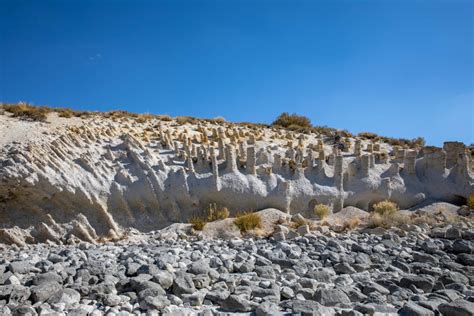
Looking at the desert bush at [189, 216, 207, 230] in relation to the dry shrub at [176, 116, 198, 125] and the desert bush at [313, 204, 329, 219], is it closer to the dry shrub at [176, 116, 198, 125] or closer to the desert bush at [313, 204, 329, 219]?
the desert bush at [313, 204, 329, 219]

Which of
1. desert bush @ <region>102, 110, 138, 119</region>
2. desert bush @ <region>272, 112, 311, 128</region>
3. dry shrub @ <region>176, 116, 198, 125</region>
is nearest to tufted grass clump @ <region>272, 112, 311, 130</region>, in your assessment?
desert bush @ <region>272, 112, 311, 128</region>

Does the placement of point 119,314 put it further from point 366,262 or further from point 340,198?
point 340,198

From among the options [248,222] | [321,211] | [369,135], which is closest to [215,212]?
[248,222]

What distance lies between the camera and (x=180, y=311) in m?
4.49

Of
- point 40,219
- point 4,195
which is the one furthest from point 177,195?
point 4,195

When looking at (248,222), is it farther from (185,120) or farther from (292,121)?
(292,121)

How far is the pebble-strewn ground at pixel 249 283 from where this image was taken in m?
4.55

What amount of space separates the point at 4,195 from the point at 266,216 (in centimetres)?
897

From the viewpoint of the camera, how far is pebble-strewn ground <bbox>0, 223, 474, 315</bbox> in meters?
4.55

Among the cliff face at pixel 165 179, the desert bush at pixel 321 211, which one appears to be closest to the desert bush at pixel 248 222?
the cliff face at pixel 165 179

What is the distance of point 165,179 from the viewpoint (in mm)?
14086

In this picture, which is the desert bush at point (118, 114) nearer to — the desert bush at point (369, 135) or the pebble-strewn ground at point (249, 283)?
the desert bush at point (369, 135)

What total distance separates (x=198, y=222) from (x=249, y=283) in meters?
7.18

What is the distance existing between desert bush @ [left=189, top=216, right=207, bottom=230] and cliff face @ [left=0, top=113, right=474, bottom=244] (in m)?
0.45
